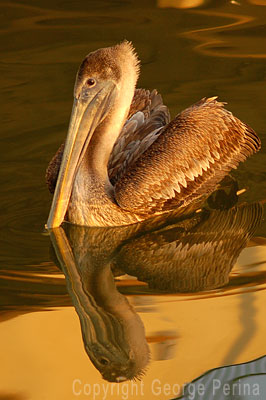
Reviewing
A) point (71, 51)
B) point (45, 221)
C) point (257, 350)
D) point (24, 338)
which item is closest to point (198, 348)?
point (257, 350)

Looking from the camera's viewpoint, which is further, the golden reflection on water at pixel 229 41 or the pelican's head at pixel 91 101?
the golden reflection on water at pixel 229 41

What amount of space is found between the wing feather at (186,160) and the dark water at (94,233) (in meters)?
0.25

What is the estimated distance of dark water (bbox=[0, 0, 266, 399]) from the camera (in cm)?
446

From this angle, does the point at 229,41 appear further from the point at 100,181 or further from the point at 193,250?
the point at 193,250

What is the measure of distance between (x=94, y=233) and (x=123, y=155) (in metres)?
0.60

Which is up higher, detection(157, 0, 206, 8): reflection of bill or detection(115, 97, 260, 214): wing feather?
detection(157, 0, 206, 8): reflection of bill

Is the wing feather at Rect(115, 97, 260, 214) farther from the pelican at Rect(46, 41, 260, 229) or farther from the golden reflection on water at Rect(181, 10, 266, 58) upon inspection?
the golden reflection on water at Rect(181, 10, 266, 58)

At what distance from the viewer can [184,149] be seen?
19.7 feet

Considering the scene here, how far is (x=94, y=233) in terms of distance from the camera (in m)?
5.80

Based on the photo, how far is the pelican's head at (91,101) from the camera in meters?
5.61

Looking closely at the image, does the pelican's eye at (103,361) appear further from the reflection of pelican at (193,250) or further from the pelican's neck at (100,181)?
the pelican's neck at (100,181)

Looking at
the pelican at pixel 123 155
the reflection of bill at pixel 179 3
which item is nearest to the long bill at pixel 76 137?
the pelican at pixel 123 155

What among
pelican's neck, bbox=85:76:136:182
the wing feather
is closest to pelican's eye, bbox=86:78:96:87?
pelican's neck, bbox=85:76:136:182

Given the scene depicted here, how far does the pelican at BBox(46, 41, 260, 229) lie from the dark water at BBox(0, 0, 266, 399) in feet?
0.72
